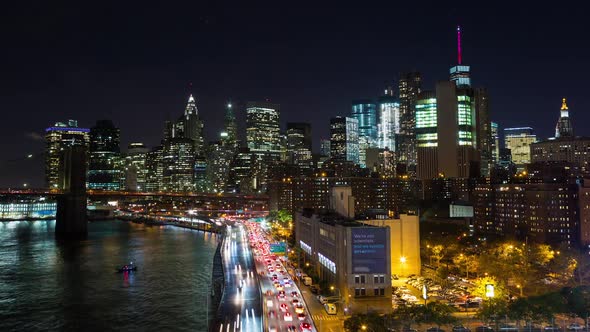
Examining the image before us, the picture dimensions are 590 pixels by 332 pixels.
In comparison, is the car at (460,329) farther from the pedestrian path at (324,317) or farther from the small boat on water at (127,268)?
the small boat on water at (127,268)

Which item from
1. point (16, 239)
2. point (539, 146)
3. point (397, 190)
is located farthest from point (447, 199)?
point (16, 239)

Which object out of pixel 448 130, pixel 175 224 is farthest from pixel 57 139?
pixel 448 130

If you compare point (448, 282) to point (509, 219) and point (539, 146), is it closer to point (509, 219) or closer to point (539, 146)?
point (509, 219)

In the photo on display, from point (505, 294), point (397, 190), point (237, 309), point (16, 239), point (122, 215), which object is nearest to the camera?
point (237, 309)

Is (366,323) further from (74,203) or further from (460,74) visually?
(460,74)

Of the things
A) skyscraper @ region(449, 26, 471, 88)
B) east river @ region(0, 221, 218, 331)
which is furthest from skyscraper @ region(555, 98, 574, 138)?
east river @ region(0, 221, 218, 331)

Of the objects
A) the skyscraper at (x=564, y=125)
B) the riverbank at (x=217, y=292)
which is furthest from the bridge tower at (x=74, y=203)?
the skyscraper at (x=564, y=125)

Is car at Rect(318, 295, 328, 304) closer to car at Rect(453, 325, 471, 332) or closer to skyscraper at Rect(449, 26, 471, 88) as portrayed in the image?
car at Rect(453, 325, 471, 332)
